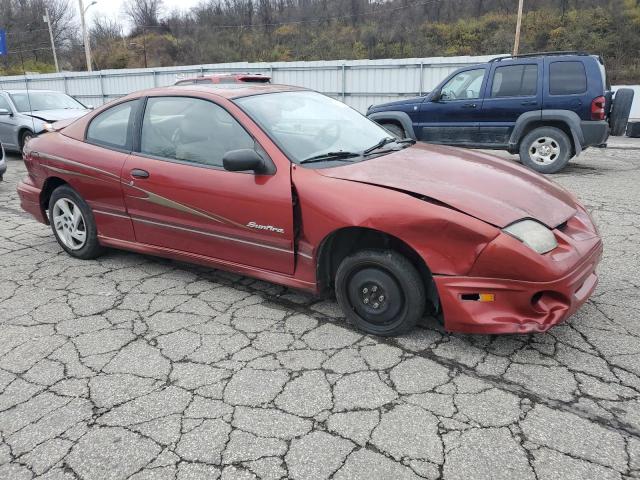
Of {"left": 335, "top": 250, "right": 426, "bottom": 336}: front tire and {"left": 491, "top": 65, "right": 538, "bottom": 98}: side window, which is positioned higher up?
{"left": 491, "top": 65, "right": 538, "bottom": 98}: side window

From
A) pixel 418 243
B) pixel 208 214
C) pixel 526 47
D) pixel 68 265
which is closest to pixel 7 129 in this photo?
pixel 68 265

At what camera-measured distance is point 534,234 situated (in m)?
2.75

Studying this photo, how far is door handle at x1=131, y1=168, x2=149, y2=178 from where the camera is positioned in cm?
384

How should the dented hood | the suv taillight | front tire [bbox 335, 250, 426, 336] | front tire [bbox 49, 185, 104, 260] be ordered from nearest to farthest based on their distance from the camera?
the dented hood, front tire [bbox 335, 250, 426, 336], front tire [bbox 49, 185, 104, 260], the suv taillight

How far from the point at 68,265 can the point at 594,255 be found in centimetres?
415

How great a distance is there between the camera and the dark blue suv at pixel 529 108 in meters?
7.85

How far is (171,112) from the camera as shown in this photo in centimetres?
390

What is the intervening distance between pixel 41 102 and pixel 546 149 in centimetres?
1026

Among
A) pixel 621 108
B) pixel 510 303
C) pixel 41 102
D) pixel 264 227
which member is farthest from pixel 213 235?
pixel 41 102

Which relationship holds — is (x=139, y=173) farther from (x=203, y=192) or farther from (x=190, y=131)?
(x=203, y=192)

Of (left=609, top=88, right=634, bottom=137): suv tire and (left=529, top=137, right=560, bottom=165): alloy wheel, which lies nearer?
(left=609, top=88, right=634, bottom=137): suv tire

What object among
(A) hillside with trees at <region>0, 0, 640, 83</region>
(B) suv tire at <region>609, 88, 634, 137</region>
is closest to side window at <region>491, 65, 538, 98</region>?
(B) suv tire at <region>609, 88, 634, 137</region>

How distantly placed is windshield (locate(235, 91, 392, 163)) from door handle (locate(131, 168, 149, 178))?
2.93 feet

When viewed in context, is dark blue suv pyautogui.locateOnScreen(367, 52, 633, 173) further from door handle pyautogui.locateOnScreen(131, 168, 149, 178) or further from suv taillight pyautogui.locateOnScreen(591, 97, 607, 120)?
door handle pyautogui.locateOnScreen(131, 168, 149, 178)
